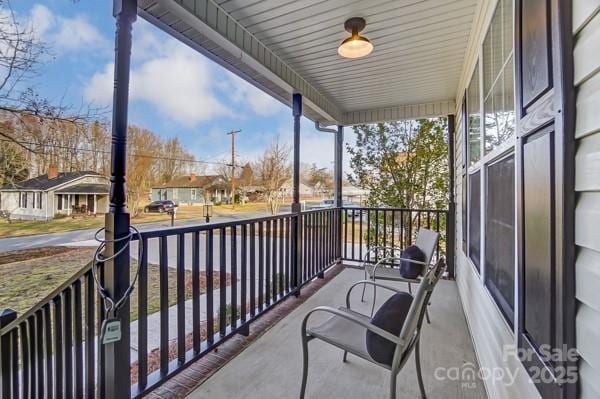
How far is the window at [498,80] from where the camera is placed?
151cm

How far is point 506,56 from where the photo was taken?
1.57 m

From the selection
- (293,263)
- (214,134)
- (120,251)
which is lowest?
(293,263)

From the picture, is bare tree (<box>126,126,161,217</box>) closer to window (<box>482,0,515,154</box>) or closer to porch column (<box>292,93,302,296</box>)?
porch column (<box>292,93,302,296</box>)

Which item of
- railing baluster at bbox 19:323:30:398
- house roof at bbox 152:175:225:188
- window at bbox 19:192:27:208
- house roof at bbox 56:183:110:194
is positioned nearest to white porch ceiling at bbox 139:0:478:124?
house roof at bbox 152:175:225:188

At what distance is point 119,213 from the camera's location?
1491 millimetres

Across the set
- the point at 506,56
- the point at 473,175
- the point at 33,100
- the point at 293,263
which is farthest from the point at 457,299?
the point at 33,100

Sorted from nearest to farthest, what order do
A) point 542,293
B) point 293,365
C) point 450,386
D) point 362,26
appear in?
point 542,293, point 450,386, point 293,365, point 362,26

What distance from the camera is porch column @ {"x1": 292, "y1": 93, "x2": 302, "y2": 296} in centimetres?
335

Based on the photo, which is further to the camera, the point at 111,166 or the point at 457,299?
the point at 457,299

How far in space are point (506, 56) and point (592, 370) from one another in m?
1.53

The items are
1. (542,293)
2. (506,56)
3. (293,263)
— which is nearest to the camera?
(542,293)

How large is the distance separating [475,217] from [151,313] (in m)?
2.65

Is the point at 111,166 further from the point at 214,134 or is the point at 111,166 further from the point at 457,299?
the point at 457,299

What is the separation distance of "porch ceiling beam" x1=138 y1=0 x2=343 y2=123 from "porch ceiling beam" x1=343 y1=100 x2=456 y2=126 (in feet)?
5.15
